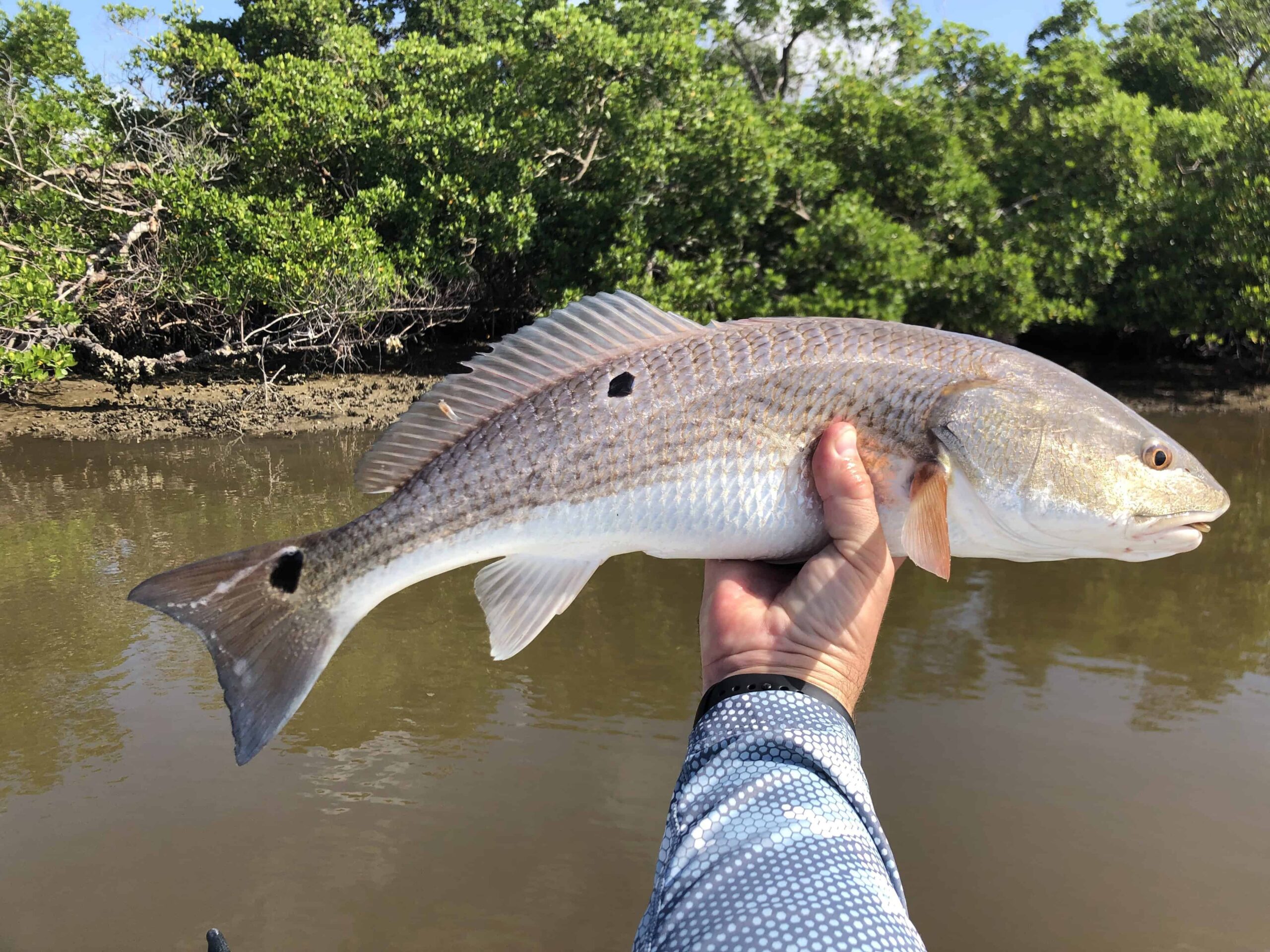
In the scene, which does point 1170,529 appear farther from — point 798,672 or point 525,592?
point 525,592

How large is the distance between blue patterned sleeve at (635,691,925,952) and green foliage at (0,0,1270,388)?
31.9 ft

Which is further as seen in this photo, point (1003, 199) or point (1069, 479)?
point (1003, 199)

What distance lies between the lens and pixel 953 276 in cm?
1153

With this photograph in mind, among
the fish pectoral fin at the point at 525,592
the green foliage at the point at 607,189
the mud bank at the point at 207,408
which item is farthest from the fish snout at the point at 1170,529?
the mud bank at the point at 207,408

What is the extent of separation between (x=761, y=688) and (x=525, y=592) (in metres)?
0.65

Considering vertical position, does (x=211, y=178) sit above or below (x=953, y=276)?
above

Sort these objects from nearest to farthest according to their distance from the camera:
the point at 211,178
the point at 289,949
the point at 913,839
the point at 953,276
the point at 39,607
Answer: the point at 289,949 → the point at 913,839 → the point at 39,607 → the point at 953,276 → the point at 211,178

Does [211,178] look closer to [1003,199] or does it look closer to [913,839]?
[1003,199]

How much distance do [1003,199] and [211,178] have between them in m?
11.9

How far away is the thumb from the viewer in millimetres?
1854

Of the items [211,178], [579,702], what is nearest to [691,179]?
[211,178]

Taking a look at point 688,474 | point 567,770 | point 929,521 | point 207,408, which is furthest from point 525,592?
point 207,408

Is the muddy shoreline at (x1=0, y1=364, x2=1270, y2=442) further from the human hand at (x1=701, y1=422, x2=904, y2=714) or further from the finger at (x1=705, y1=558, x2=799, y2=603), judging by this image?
the human hand at (x1=701, y1=422, x2=904, y2=714)

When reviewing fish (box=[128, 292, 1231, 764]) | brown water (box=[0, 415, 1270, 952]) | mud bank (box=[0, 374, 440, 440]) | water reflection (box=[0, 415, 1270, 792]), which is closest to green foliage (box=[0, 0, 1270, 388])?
mud bank (box=[0, 374, 440, 440])
